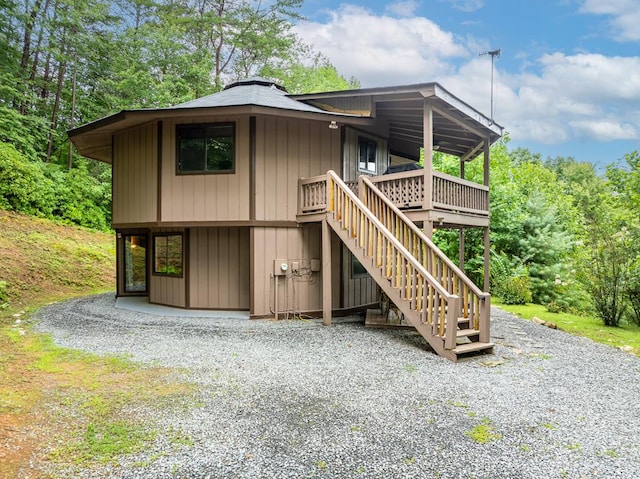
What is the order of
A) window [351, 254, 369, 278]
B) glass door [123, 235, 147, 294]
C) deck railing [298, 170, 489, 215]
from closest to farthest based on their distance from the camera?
deck railing [298, 170, 489, 215], window [351, 254, 369, 278], glass door [123, 235, 147, 294]

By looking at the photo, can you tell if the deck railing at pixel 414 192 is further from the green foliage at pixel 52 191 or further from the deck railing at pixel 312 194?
the green foliage at pixel 52 191

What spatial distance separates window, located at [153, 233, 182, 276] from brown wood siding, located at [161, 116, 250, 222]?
98 cm

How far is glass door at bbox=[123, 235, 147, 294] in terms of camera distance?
39.1 ft

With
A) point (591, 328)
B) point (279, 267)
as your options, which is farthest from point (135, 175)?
point (591, 328)

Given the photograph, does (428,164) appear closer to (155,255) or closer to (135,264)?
(155,255)

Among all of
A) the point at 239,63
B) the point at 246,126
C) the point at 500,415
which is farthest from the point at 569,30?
the point at 500,415

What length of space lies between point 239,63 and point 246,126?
16.7 meters

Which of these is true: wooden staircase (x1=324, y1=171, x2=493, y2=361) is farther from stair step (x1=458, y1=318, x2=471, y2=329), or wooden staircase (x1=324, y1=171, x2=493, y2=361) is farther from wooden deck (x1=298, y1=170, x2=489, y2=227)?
wooden deck (x1=298, y1=170, x2=489, y2=227)

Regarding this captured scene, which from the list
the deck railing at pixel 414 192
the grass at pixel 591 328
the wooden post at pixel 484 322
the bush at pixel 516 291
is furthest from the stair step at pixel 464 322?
the bush at pixel 516 291

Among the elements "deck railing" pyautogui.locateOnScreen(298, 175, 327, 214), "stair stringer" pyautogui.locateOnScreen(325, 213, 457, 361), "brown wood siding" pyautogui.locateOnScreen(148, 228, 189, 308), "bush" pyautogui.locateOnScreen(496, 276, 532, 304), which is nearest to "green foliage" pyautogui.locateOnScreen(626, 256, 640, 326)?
"bush" pyautogui.locateOnScreen(496, 276, 532, 304)

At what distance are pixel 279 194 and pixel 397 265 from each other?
3.45 m

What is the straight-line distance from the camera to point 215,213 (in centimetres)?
912

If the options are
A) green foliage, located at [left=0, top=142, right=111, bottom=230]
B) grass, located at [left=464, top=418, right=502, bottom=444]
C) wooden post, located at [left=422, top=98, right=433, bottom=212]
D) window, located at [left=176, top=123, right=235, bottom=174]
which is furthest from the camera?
green foliage, located at [left=0, top=142, right=111, bottom=230]

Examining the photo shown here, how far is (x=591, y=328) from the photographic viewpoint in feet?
31.6
